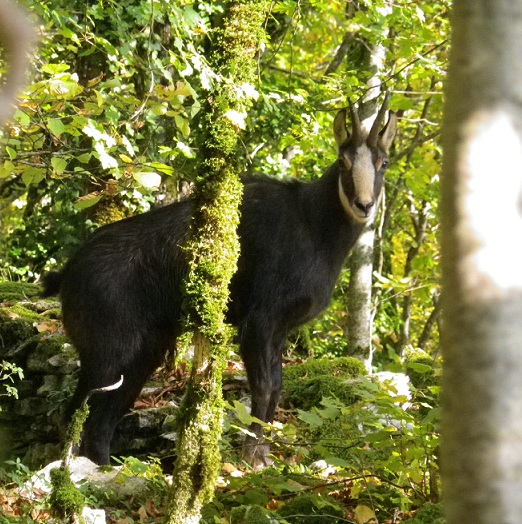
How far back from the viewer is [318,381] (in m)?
7.90

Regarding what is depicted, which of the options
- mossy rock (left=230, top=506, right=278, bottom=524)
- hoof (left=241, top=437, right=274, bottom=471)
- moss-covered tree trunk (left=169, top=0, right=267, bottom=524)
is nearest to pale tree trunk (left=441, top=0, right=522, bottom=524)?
moss-covered tree trunk (left=169, top=0, right=267, bottom=524)

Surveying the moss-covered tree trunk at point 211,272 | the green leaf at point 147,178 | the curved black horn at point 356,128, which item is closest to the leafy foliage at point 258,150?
the green leaf at point 147,178

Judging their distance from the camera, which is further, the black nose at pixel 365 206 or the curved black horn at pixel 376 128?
the curved black horn at pixel 376 128

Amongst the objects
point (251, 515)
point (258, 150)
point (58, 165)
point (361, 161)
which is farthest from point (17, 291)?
point (251, 515)

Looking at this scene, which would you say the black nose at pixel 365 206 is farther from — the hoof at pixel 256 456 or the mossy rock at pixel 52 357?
the mossy rock at pixel 52 357

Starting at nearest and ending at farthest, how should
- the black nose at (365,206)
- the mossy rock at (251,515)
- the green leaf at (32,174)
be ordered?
the mossy rock at (251,515)
the green leaf at (32,174)
the black nose at (365,206)

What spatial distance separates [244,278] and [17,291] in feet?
11.3

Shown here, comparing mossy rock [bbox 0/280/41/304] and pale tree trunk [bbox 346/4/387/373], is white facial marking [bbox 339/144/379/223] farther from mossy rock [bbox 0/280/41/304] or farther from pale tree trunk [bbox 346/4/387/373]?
mossy rock [bbox 0/280/41/304]

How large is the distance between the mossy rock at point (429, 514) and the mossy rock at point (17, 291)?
6.16m

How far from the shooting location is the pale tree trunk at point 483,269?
3.85ft

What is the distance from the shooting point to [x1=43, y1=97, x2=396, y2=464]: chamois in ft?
22.4

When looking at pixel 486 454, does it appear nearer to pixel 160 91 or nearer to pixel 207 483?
pixel 207 483

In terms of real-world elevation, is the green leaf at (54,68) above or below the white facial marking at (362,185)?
below

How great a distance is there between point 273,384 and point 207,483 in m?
3.45
